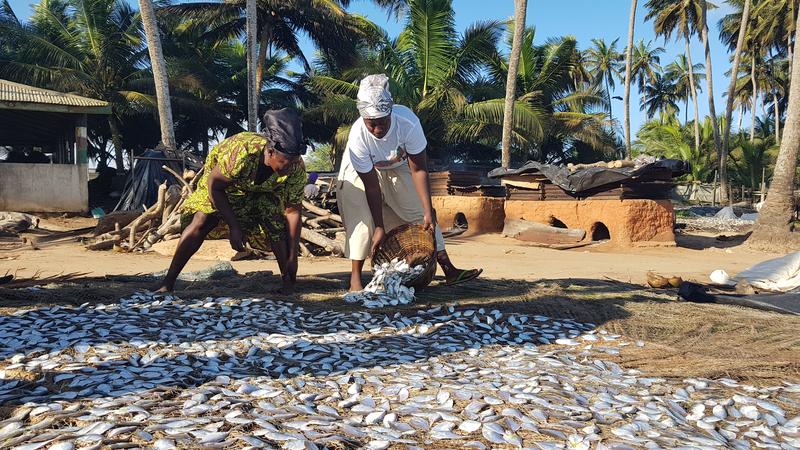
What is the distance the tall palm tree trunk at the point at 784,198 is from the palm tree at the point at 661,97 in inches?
Answer: 1639

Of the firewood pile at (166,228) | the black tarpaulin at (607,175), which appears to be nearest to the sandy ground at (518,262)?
the firewood pile at (166,228)

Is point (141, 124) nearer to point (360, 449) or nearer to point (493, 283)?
point (493, 283)

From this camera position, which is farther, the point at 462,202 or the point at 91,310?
the point at 462,202

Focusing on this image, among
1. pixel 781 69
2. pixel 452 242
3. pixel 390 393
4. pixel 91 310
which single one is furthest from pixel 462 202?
pixel 781 69

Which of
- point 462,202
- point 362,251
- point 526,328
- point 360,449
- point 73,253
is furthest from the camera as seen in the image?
point 462,202

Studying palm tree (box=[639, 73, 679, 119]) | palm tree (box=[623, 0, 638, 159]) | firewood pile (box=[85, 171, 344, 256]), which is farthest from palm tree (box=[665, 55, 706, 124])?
firewood pile (box=[85, 171, 344, 256])

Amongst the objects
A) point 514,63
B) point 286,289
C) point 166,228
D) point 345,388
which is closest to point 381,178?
point 286,289

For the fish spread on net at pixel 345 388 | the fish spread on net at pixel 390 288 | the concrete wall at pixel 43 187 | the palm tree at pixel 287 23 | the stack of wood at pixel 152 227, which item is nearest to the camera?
the fish spread on net at pixel 345 388

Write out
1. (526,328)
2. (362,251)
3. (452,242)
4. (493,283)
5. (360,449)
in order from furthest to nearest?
(452,242)
(493,283)
(362,251)
(526,328)
(360,449)

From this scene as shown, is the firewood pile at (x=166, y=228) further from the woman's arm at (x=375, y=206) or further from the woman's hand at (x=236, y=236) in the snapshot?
the woman's hand at (x=236, y=236)

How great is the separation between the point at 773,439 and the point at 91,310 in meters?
4.00

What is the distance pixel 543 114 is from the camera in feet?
69.0

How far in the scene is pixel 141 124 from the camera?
83.1 ft

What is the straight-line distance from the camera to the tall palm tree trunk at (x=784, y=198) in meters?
11.4
